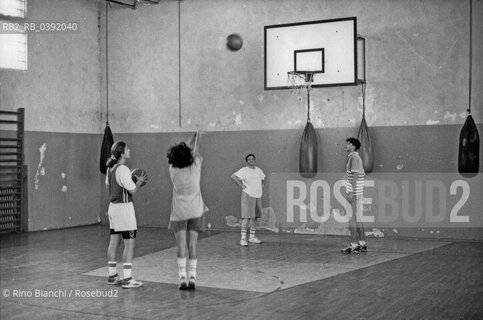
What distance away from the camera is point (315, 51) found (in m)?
10.1

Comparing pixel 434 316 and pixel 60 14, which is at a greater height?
pixel 60 14

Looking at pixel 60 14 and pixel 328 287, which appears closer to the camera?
pixel 328 287

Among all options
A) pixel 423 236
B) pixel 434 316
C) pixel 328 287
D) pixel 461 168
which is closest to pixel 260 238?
pixel 423 236

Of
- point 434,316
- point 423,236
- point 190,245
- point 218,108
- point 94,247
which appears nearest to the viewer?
point 434,316

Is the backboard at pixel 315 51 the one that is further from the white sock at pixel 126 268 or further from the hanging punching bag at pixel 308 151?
the white sock at pixel 126 268

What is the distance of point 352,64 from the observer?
32.5 feet

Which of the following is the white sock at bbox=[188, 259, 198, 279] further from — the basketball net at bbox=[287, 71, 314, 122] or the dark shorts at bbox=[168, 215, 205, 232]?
the basketball net at bbox=[287, 71, 314, 122]

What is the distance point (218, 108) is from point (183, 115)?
2.65 ft

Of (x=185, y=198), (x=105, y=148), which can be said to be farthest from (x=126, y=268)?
(x=105, y=148)

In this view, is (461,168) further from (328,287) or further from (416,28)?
(328,287)

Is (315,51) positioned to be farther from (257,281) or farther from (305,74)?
(257,281)

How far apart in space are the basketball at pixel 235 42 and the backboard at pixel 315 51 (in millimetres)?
1263

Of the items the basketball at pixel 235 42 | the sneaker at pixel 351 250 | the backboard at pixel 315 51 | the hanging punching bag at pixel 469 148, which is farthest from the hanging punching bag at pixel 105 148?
the hanging punching bag at pixel 469 148

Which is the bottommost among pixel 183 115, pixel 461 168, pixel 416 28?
pixel 461 168
